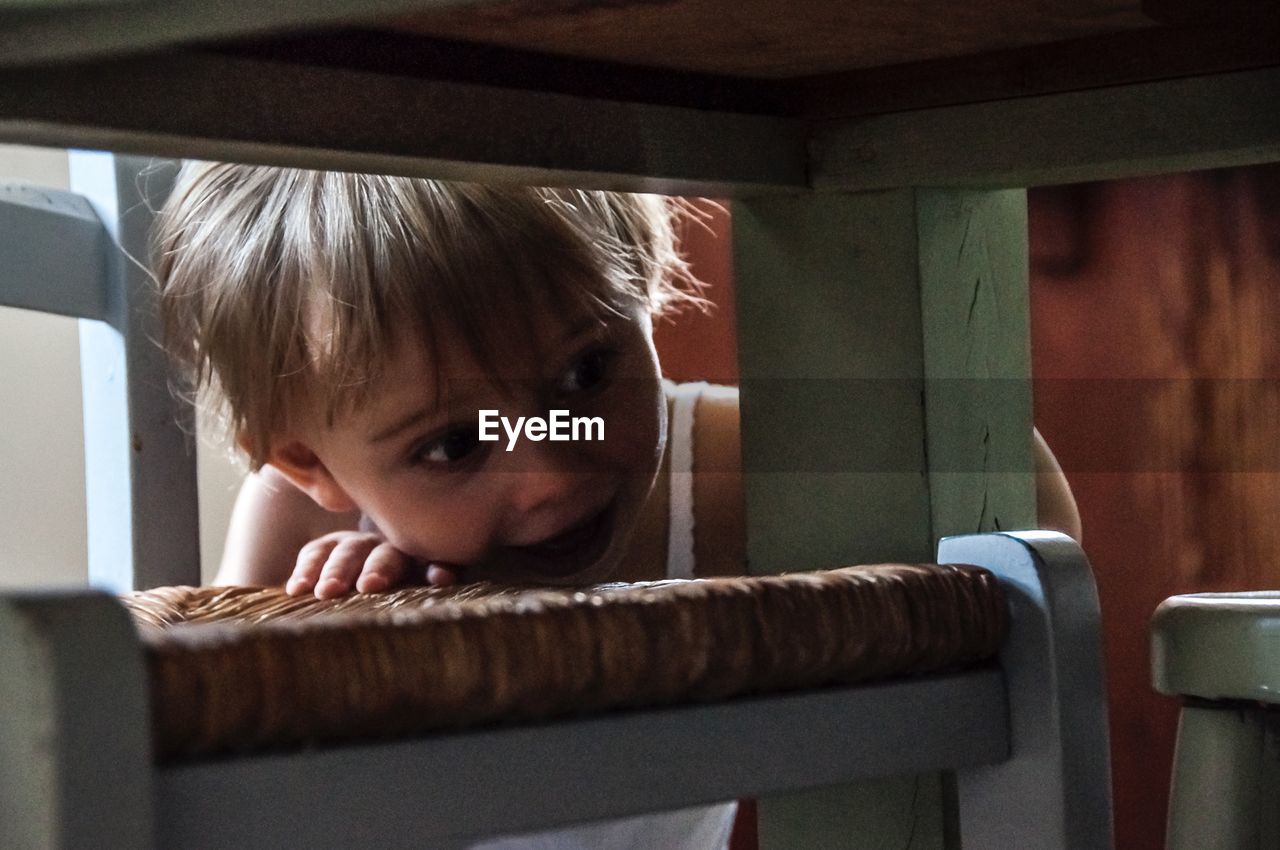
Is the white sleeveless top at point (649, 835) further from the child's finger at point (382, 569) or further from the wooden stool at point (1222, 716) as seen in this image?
the wooden stool at point (1222, 716)

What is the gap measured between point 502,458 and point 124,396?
10.5 inches

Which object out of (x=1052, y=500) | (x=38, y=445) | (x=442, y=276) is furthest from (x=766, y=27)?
(x=38, y=445)

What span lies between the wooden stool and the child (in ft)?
1.63

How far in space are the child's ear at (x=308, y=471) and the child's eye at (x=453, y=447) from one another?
0.17m

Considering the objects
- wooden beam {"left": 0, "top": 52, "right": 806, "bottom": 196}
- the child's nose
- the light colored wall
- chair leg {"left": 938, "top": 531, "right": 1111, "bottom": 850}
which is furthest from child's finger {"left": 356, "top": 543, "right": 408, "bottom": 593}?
the light colored wall

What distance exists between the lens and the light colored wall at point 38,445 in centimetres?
204

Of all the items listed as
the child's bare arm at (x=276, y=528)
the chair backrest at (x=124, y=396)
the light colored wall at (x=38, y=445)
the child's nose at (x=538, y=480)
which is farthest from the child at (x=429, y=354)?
the light colored wall at (x=38, y=445)

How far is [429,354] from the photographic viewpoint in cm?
109

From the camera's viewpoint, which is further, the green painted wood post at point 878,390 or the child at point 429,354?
the child at point 429,354

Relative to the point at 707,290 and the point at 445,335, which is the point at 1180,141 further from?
the point at 707,290

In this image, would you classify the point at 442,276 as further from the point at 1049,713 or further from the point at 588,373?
the point at 1049,713

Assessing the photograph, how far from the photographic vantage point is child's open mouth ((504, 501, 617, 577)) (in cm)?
113

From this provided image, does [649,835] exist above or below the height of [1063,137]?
below

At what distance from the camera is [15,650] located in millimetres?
343
